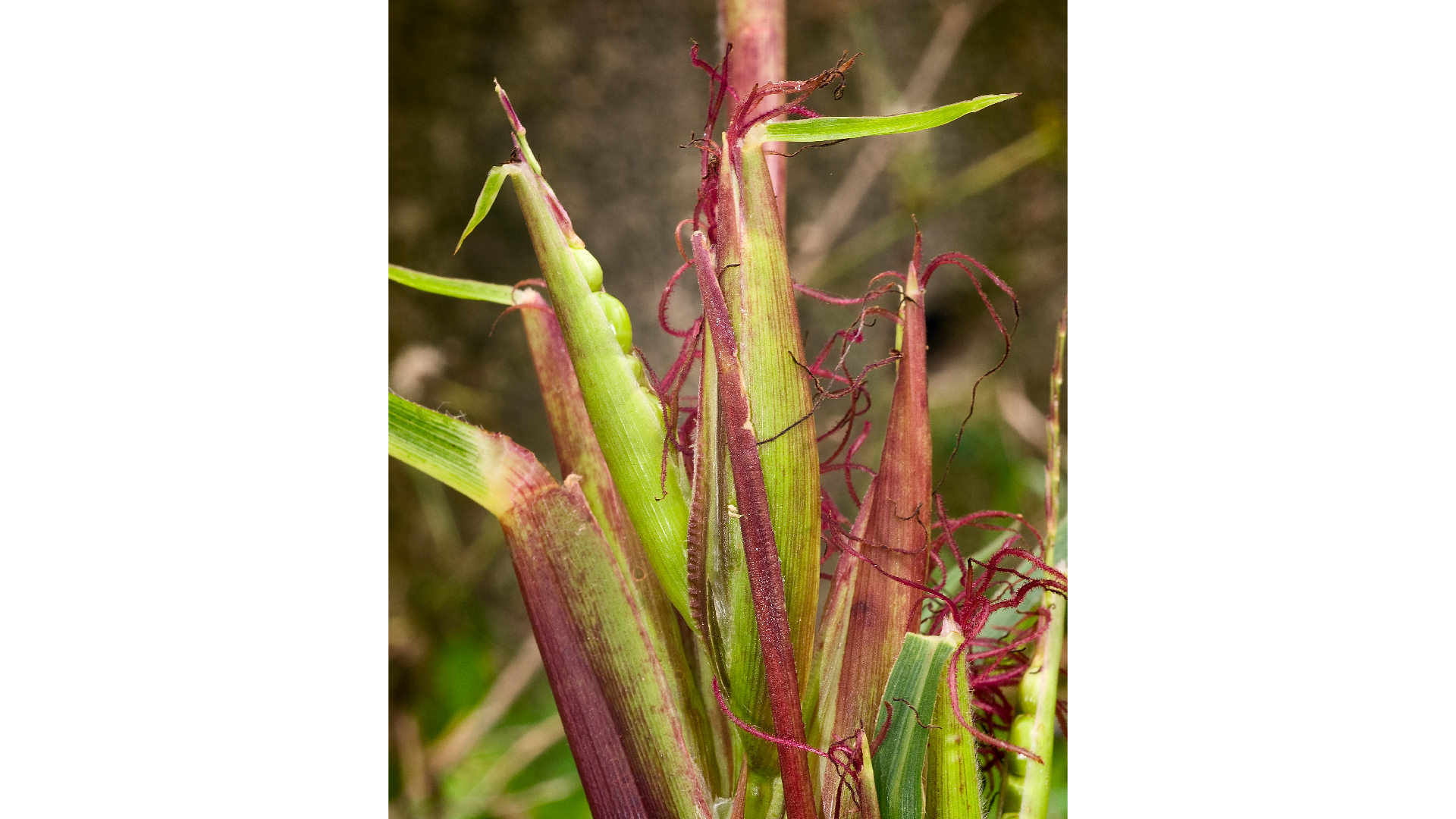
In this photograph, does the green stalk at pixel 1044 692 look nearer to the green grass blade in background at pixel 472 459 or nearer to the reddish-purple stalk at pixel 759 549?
the reddish-purple stalk at pixel 759 549

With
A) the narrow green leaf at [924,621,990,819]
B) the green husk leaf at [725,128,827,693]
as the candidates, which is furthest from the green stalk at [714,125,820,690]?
the narrow green leaf at [924,621,990,819]

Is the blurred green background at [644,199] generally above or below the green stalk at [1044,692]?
above

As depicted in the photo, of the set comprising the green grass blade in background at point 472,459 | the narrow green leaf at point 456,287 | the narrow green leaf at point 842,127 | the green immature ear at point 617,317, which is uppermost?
the narrow green leaf at point 842,127

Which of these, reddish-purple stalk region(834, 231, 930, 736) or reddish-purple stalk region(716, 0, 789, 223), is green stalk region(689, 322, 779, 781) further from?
reddish-purple stalk region(716, 0, 789, 223)

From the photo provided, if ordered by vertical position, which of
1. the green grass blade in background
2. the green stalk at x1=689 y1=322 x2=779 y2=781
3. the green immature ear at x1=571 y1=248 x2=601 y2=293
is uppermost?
the green immature ear at x1=571 y1=248 x2=601 y2=293

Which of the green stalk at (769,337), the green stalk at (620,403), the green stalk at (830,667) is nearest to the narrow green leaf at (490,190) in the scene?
the green stalk at (620,403)

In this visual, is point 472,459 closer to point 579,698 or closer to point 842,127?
point 579,698
